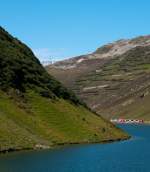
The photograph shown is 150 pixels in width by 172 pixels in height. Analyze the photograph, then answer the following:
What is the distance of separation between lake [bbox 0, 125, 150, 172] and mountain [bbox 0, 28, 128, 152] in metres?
9.77

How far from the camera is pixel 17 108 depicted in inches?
6845

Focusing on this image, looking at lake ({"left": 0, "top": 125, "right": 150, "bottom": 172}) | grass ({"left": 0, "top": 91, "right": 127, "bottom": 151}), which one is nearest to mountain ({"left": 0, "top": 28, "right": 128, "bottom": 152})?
grass ({"left": 0, "top": 91, "right": 127, "bottom": 151})

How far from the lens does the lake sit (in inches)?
4306

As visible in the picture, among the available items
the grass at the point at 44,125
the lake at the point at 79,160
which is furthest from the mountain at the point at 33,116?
the lake at the point at 79,160

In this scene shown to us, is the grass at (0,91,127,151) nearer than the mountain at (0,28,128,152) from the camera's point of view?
Yes

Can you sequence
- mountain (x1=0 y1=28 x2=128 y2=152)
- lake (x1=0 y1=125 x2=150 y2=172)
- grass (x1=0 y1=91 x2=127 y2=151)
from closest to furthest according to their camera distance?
lake (x1=0 y1=125 x2=150 y2=172) → grass (x1=0 y1=91 x2=127 y2=151) → mountain (x1=0 y1=28 x2=128 y2=152)

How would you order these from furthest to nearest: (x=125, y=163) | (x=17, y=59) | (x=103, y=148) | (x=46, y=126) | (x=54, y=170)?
1. (x=17, y=59)
2. (x=46, y=126)
3. (x=103, y=148)
4. (x=125, y=163)
5. (x=54, y=170)

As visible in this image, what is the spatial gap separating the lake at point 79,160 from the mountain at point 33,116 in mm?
9769

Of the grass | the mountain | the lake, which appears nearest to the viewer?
the lake

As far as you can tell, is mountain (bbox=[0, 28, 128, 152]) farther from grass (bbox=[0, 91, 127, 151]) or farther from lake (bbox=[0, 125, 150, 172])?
lake (bbox=[0, 125, 150, 172])

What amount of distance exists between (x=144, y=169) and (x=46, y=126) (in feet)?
218

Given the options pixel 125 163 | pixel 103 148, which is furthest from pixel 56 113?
pixel 125 163

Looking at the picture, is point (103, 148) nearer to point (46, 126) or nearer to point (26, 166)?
point (46, 126)

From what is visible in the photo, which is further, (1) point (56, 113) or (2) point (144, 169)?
(1) point (56, 113)
